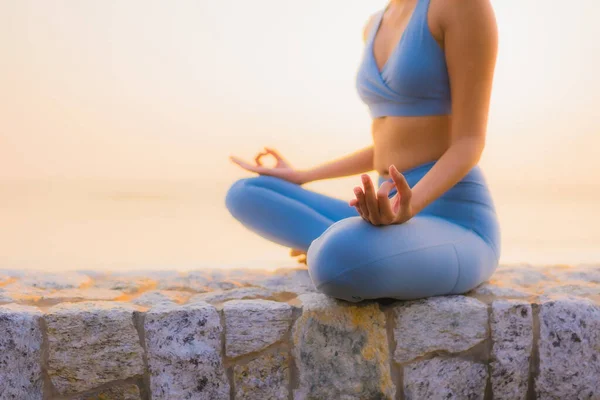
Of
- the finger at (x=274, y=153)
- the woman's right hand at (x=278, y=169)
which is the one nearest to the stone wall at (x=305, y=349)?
the woman's right hand at (x=278, y=169)

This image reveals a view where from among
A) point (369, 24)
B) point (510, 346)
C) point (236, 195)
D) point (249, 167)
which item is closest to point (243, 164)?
point (249, 167)

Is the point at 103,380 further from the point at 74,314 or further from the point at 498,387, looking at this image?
the point at 498,387

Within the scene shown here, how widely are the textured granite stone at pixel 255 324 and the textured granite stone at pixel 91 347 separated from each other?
22 centimetres

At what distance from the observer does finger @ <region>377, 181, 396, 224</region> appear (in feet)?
3.69

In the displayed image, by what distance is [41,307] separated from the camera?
4.84 feet

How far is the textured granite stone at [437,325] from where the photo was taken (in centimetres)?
138

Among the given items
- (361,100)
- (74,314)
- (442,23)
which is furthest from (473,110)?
(74,314)

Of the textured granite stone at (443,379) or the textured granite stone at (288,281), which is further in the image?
the textured granite stone at (288,281)

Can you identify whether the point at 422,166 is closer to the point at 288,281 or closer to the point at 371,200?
the point at 371,200

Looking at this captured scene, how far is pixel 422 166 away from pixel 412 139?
0.07 meters

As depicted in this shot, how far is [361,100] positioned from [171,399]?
0.89m

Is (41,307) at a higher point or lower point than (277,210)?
lower

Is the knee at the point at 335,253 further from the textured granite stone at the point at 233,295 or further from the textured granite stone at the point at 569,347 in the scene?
the textured granite stone at the point at 569,347

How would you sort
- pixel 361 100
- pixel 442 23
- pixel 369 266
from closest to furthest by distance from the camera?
1. pixel 369 266
2. pixel 442 23
3. pixel 361 100
